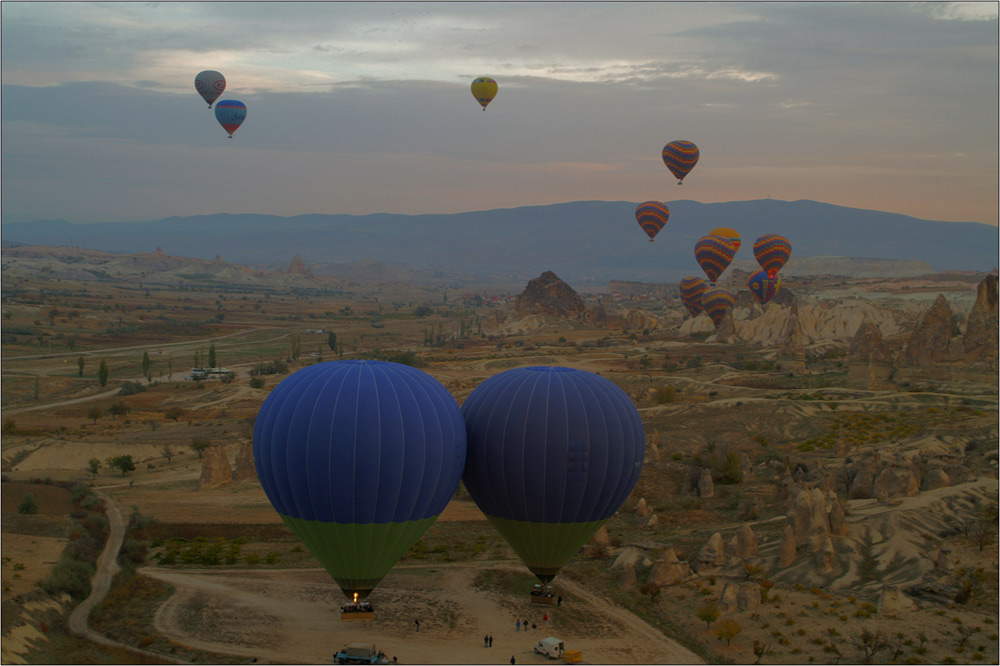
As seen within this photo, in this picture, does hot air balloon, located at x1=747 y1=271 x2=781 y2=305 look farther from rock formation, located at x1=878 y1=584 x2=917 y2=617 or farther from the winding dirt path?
the winding dirt path

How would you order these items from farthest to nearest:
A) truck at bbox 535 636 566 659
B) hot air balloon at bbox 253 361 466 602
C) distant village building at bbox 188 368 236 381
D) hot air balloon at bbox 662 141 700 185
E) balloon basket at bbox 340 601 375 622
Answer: hot air balloon at bbox 662 141 700 185 < distant village building at bbox 188 368 236 381 < balloon basket at bbox 340 601 375 622 < truck at bbox 535 636 566 659 < hot air balloon at bbox 253 361 466 602

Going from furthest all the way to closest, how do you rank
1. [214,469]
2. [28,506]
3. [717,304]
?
[717,304] < [214,469] < [28,506]

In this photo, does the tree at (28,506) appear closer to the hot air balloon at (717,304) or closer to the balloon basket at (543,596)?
the balloon basket at (543,596)

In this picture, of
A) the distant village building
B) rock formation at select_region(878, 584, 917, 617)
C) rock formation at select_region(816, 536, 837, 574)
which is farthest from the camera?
the distant village building

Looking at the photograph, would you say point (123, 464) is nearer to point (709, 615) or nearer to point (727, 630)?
point (709, 615)

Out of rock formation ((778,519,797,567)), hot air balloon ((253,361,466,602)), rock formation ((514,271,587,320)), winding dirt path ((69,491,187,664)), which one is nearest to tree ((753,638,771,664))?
rock formation ((778,519,797,567))

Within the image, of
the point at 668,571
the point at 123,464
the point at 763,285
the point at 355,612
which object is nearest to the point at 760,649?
the point at 668,571
